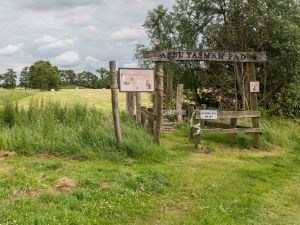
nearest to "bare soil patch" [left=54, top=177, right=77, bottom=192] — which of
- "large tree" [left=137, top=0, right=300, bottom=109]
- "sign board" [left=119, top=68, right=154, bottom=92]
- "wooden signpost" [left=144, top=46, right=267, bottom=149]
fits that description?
"sign board" [left=119, top=68, right=154, bottom=92]

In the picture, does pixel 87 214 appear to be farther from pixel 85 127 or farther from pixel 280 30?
pixel 280 30

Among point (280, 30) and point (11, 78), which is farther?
point (11, 78)

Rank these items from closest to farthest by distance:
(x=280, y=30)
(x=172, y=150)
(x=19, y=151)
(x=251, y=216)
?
(x=251, y=216), (x=19, y=151), (x=172, y=150), (x=280, y=30)

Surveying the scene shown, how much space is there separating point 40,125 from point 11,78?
95.7 meters

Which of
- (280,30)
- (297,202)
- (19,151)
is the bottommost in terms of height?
(297,202)

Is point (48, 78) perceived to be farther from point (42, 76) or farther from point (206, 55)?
point (206, 55)

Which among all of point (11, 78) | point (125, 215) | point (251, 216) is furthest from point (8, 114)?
point (11, 78)

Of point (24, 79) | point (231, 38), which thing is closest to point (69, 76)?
point (24, 79)

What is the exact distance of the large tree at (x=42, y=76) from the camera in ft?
281

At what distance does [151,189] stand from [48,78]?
82150 millimetres

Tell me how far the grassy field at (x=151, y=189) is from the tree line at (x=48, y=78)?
5935cm

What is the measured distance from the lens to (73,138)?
35.0 feet

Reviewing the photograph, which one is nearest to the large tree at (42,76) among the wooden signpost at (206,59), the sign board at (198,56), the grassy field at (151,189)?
the wooden signpost at (206,59)

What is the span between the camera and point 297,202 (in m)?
7.73
